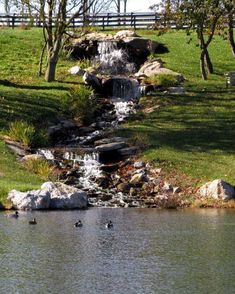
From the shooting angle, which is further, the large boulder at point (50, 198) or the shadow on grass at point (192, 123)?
the shadow on grass at point (192, 123)

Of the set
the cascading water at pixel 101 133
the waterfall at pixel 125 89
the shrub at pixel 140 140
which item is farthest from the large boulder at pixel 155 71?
the shrub at pixel 140 140

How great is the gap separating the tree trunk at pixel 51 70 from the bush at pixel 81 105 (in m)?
7.51

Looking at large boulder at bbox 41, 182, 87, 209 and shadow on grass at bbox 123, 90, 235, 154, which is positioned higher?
shadow on grass at bbox 123, 90, 235, 154

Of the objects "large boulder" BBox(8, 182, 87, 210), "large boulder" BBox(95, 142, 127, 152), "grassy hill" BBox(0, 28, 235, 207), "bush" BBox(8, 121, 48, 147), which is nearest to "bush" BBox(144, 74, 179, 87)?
"grassy hill" BBox(0, 28, 235, 207)

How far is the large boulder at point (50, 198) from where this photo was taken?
114 feet

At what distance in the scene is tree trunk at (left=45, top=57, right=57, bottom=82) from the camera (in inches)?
2483

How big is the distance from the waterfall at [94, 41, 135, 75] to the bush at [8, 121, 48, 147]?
23.1m

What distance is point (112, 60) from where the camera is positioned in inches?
2817

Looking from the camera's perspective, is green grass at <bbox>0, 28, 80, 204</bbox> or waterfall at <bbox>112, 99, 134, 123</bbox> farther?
waterfall at <bbox>112, 99, 134, 123</bbox>

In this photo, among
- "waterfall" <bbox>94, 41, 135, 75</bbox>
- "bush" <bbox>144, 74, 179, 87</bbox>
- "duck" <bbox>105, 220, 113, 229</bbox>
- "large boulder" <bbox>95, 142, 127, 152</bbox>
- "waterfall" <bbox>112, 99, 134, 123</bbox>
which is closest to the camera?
"duck" <bbox>105, 220, 113, 229</bbox>

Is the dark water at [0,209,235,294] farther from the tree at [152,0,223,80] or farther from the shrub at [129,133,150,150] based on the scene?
the tree at [152,0,223,80]

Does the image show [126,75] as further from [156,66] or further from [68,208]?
[68,208]

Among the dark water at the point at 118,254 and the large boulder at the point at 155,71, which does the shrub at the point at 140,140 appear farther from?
the large boulder at the point at 155,71

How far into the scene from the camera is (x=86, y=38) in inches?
2918
